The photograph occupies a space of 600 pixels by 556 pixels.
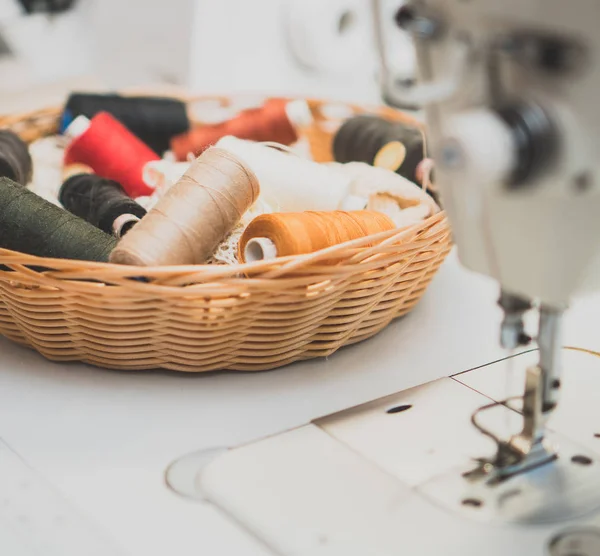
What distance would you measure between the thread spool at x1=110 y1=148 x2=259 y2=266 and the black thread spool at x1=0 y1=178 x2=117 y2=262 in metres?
0.06

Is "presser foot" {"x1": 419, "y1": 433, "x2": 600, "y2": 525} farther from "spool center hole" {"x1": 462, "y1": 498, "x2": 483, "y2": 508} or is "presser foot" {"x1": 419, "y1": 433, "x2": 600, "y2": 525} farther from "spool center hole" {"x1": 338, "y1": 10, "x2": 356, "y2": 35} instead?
"spool center hole" {"x1": 338, "y1": 10, "x2": 356, "y2": 35}

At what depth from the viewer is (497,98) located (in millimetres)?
583

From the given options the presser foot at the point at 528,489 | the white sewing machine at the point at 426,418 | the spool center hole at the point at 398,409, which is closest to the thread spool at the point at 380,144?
the white sewing machine at the point at 426,418

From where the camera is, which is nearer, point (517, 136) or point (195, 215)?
point (517, 136)

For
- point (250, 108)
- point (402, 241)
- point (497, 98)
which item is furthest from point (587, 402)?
point (250, 108)

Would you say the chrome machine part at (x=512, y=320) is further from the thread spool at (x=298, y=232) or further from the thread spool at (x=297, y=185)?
the thread spool at (x=297, y=185)

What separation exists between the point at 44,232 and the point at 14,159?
0.29 meters

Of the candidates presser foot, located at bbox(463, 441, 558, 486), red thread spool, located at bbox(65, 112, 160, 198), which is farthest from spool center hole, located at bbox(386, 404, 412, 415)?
red thread spool, located at bbox(65, 112, 160, 198)

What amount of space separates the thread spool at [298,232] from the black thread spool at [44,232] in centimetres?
15

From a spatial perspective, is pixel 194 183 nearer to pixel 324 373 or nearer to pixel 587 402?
pixel 324 373

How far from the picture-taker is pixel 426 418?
0.80 metres

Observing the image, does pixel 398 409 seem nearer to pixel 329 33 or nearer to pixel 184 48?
pixel 329 33

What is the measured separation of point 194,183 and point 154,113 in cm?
48

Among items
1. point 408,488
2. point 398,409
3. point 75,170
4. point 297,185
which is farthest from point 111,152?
point 408,488
